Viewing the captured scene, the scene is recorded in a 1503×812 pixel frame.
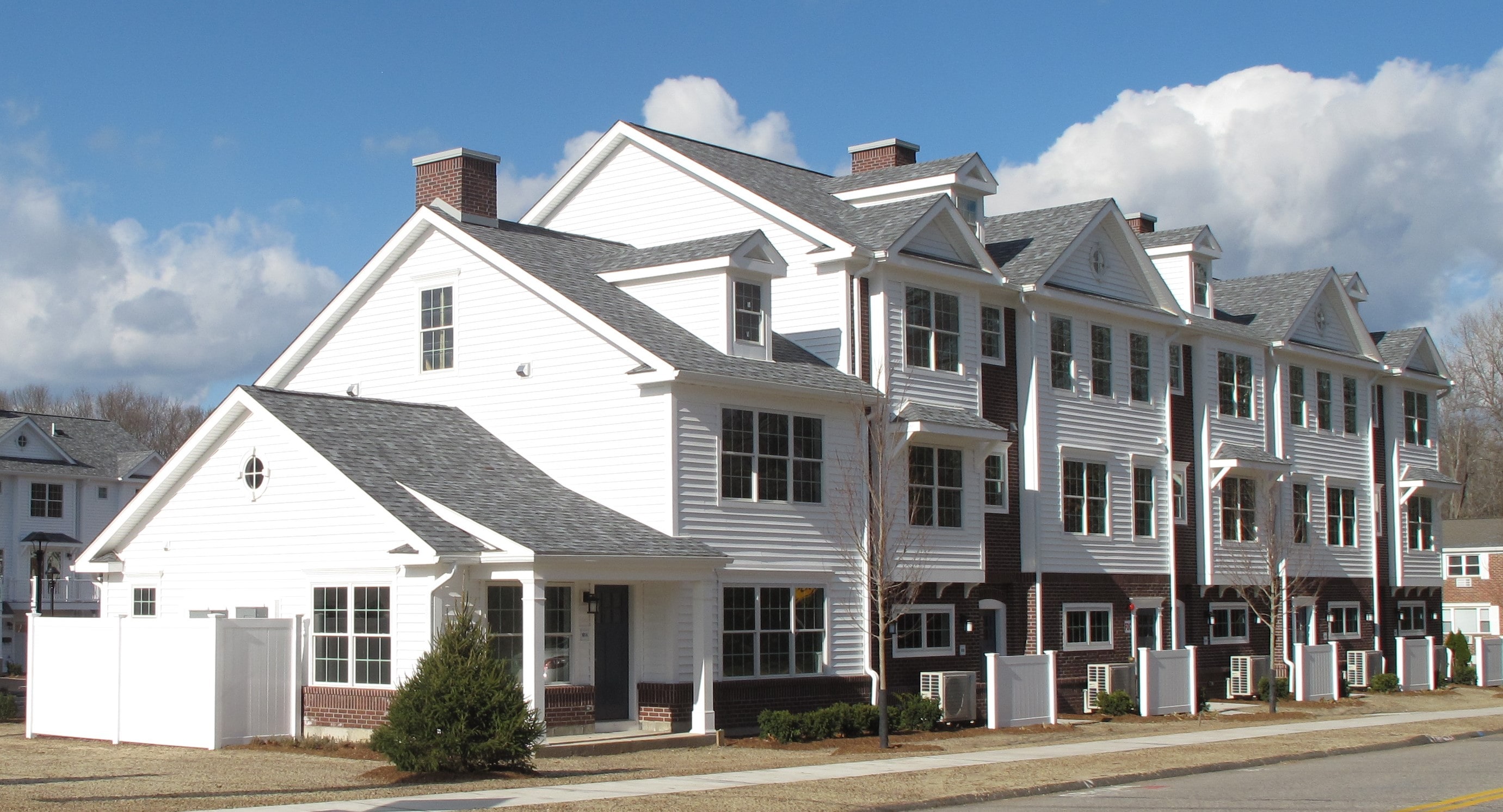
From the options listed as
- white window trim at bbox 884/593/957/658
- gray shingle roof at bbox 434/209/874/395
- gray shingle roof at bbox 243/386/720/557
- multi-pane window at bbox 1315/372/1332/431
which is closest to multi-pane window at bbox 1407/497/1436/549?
multi-pane window at bbox 1315/372/1332/431

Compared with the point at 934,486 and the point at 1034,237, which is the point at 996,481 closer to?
the point at 934,486

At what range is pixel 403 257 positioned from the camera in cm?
2859

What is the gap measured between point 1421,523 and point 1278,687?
10883 mm

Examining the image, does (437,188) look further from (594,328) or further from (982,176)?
(982,176)

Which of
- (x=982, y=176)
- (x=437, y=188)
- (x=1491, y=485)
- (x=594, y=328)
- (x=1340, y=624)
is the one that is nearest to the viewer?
(x=594, y=328)

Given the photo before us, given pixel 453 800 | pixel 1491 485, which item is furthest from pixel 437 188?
pixel 1491 485

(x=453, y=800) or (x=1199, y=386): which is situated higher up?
(x=1199, y=386)

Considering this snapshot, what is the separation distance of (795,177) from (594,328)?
28.7 ft

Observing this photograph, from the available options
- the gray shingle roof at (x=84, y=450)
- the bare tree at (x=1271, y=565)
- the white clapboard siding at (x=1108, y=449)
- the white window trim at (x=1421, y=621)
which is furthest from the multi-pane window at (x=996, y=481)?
the gray shingle roof at (x=84, y=450)

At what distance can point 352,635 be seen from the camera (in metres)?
22.9

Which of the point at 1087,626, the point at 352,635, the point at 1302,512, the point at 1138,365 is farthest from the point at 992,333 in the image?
the point at 352,635

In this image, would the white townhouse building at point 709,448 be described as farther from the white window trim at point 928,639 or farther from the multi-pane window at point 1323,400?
Answer: the multi-pane window at point 1323,400

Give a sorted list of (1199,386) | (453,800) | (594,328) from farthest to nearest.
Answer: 1. (1199,386)
2. (594,328)
3. (453,800)

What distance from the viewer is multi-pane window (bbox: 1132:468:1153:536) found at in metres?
33.8
